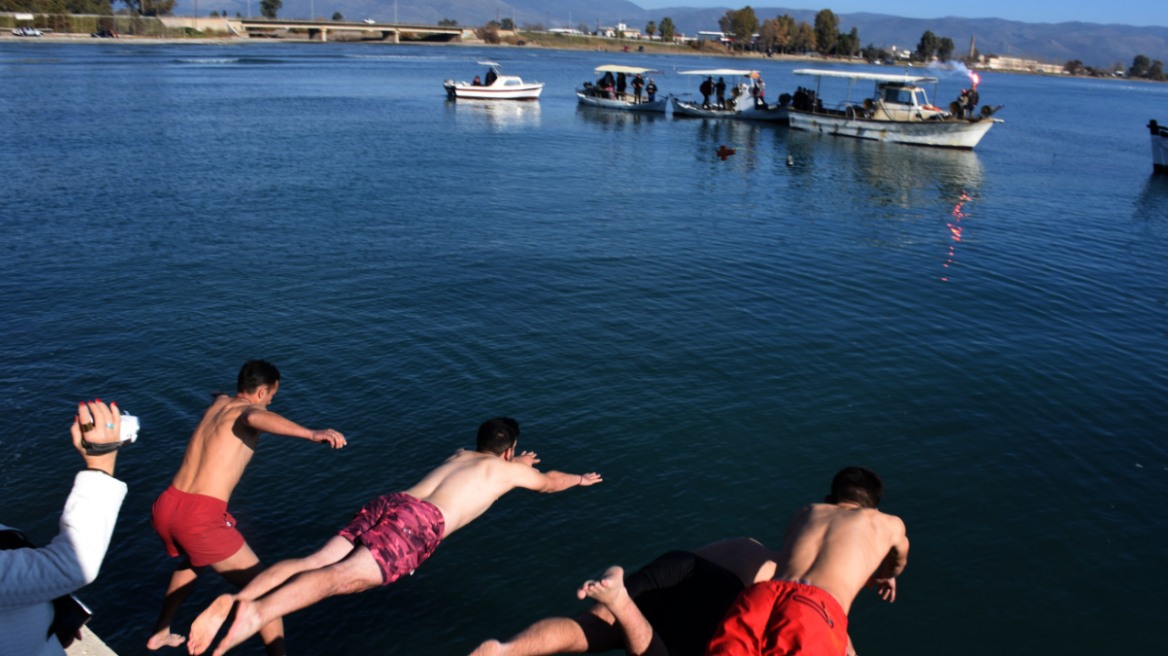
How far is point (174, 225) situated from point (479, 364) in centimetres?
1286

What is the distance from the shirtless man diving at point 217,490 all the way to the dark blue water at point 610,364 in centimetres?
126

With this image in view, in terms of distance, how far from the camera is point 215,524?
246 inches

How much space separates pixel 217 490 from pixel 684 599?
3.91 m

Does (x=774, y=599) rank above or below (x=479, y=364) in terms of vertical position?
above

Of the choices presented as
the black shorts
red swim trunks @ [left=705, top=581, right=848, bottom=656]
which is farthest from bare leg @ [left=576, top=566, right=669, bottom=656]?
red swim trunks @ [left=705, top=581, right=848, bottom=656]

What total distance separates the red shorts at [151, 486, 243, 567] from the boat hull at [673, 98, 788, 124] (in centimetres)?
5169

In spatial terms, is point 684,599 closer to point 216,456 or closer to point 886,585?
point 886,585

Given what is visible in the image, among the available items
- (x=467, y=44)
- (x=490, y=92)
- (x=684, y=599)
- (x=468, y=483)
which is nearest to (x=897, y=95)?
(x=490, y=92)

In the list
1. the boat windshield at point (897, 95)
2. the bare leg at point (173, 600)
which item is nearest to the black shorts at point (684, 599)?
the bare leg at point (173, 600)

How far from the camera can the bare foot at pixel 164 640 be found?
660cm

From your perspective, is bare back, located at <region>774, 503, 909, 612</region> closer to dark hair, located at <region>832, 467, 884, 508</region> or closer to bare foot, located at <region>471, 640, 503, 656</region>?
dark hair, located at <region>832, 467, 884, 508</region>

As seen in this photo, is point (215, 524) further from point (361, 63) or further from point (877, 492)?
point (361, 63)

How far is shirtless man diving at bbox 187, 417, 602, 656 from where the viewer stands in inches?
205

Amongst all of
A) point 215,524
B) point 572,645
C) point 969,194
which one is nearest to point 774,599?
point 572,645
